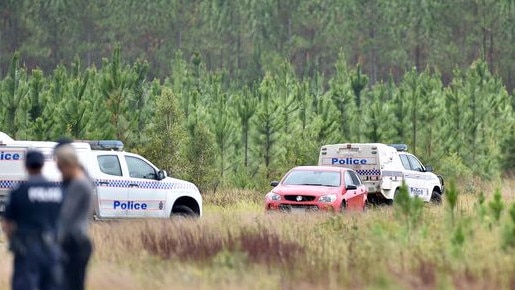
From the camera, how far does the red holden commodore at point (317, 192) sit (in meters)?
26.3

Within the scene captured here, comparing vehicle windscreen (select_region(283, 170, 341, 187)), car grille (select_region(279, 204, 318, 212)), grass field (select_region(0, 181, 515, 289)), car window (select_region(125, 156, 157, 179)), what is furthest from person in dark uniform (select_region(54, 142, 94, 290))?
vehicle windscreen (select_region(283, 170, 341, 187))

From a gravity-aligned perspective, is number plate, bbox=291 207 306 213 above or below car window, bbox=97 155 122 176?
below

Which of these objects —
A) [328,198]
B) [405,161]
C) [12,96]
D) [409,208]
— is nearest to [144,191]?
[328,198]

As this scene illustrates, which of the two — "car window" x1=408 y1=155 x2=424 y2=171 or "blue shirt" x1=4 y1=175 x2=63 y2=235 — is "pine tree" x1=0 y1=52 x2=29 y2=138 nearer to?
"car window" x1=408 y1=155 x2=424 y2=171

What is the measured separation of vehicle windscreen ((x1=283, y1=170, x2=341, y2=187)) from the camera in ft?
89.6

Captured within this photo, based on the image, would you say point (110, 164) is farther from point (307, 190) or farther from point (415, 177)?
point (415, 177)

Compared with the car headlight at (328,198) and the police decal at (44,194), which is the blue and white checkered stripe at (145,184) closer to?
the car headlight at (328,198)

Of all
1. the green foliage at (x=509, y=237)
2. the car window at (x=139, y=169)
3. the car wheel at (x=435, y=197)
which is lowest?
the car wheel at (x=435, y=197)

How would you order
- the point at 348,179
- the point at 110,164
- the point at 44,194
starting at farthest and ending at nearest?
the point at 348,179
the point at 110,164
the point at 44,194

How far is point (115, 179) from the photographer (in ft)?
74.6

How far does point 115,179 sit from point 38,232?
39.2 feet

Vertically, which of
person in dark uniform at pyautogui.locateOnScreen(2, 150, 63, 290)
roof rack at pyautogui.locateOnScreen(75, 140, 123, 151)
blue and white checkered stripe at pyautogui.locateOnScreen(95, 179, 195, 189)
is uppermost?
person in dark uniform at pyautogui.locateOnScreen(2, 150, 63, 290)

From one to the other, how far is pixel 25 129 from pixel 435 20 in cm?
6356

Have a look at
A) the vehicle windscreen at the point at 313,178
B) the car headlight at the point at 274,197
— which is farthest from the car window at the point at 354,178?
the car headlight at the point at 274,197
